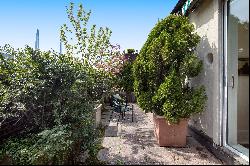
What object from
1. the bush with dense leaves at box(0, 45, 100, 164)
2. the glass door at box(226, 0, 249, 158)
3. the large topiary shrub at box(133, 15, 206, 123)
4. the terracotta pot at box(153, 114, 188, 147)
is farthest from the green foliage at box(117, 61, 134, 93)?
the glass door at box(226, 0, 249, 158)

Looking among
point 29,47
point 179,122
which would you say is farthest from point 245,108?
point 29,47

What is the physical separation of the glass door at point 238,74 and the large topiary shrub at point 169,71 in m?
0.77

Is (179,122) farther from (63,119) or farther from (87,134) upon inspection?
(63,119)

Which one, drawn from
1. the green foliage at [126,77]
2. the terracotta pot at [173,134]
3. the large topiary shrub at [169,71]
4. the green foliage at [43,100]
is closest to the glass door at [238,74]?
the large topiary shrub at [169,71]

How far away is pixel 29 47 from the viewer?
241 inches

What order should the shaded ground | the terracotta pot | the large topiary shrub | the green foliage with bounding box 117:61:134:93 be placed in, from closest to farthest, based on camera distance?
the shaded ground → the large topiary shrub → the terracotta pot → the green foliage with bounding box 117:61:134:93

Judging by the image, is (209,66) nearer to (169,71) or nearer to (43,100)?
(169,71)

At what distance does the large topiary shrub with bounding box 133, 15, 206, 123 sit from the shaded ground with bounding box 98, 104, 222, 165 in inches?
27.1

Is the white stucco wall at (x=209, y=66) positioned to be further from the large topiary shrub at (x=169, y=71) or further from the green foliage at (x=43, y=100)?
the green foliage at (x=43, y=100)

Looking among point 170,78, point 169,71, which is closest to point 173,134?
point 170,78

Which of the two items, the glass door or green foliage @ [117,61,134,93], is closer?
the glass door

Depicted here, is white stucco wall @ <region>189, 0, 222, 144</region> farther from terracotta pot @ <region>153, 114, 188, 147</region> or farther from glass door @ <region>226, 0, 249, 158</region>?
terracotta pot @ <region>153, 114, 188, 147</region>

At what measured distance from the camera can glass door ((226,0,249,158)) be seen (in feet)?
15.9

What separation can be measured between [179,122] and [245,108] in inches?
64.0
